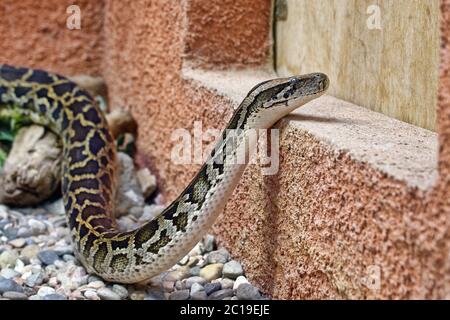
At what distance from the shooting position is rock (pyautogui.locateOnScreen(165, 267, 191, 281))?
3415mm

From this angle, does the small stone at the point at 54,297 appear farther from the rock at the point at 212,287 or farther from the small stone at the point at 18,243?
Result: the small stone at the point at 18,243

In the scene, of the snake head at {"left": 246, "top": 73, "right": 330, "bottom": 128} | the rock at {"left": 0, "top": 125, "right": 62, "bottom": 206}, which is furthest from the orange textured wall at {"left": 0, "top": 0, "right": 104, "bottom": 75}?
the snake head at {"left": 246, "top": 73, "right": 330, "bottom": 128}

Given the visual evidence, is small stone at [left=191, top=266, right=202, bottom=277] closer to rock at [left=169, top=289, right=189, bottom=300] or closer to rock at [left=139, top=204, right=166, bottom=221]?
rock at [left=169, top=289, right=189, bottom=300]

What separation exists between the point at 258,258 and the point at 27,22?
3078 millimetres

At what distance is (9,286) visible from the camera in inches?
129

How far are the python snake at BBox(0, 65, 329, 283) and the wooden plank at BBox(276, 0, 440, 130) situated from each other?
0.33 metres

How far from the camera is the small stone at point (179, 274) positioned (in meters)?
3.41

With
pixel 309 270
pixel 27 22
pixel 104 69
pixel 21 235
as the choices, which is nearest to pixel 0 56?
pixel 27 22

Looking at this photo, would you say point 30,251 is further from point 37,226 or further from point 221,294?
point 221,294

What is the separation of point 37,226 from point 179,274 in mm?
1144

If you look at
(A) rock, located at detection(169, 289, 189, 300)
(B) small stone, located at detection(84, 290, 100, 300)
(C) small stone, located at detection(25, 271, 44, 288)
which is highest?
(A) rock, located at detection(169, 289, 189, 300)

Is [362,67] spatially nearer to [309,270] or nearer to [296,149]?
[296,149]

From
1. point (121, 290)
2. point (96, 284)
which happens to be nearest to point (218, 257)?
point (121, 290)

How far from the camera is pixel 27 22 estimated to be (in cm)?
535
